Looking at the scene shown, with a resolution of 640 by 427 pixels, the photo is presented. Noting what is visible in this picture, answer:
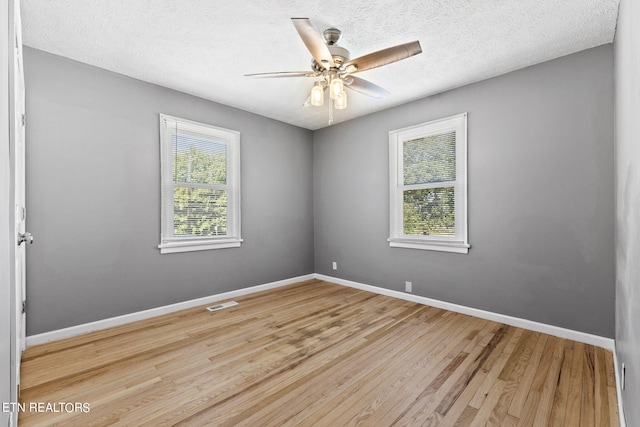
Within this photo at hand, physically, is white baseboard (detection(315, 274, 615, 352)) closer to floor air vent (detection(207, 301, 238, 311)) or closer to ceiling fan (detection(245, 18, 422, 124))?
floor air vent (detection(207, 301, 238, 311))

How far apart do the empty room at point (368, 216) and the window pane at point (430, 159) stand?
0.03 m

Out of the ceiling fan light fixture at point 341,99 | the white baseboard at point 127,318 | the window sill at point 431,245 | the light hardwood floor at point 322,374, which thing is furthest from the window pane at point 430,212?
the white baseboard at point 127,318

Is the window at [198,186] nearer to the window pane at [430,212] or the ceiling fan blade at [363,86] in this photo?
the ceiling fan blade at [363,86]

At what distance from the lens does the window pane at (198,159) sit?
361 cm

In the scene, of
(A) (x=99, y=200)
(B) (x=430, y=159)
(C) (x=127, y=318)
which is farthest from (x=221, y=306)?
(B) (x=430, y=159)

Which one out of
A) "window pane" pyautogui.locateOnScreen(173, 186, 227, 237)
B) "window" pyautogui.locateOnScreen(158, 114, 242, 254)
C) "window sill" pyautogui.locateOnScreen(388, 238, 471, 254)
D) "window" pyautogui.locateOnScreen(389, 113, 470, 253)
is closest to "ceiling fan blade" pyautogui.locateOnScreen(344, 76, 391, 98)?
"window" pyautogui.locateOnScreen(389, 113, 470, 253)

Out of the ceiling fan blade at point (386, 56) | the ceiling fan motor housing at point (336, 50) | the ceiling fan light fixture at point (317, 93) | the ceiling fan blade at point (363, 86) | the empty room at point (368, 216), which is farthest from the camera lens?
the ceiling fan blade at point (363, 86)

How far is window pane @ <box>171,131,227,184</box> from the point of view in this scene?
3609mm

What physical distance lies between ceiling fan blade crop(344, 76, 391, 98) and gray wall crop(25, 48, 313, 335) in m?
2.08

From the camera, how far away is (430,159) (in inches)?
148

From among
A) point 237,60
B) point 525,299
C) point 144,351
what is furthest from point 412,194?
point 144,351

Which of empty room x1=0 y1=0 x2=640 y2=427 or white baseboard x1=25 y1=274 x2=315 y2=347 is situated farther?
white baseboard x1=25 y1=274 x2=315 y2=347

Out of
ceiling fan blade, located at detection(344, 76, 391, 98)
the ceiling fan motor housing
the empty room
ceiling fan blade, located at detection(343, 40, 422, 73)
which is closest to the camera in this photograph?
the empty room

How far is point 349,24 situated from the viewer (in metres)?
2.35
